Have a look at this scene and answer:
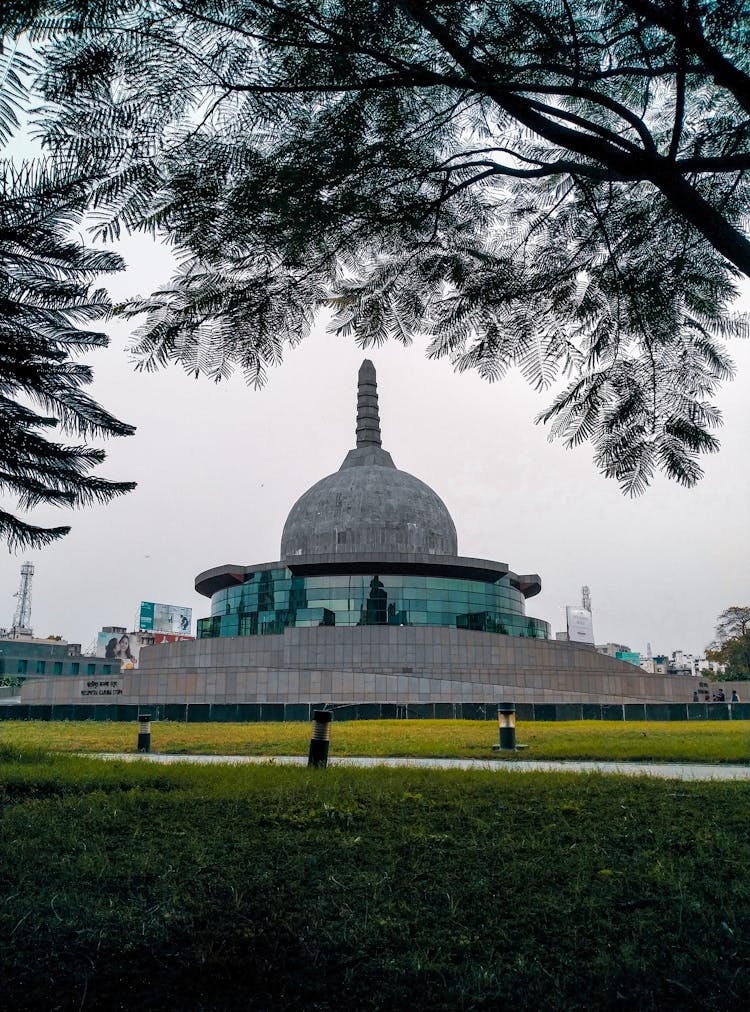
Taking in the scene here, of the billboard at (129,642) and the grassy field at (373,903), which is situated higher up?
the billboard at (129,642)

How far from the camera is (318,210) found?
19.6 ft

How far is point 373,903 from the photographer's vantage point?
5.25 meters

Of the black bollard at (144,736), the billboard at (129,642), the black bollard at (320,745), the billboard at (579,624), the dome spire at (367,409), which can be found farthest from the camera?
the billboard at (129,642)

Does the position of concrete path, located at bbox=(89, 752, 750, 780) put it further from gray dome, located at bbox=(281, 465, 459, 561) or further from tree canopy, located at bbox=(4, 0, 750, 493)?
gray dome, located at bbox=(281, 465, 459, 561)

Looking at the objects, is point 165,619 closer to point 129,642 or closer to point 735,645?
point 129,642

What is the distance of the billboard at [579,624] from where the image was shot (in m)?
87.3

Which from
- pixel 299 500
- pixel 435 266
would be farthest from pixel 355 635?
pixel 435 266

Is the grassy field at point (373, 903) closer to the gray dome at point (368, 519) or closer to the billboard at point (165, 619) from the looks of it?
the gray dome at point (368, 519)

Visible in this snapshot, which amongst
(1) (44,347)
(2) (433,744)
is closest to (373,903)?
(1) (44,347)

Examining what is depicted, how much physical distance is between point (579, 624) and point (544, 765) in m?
78.7

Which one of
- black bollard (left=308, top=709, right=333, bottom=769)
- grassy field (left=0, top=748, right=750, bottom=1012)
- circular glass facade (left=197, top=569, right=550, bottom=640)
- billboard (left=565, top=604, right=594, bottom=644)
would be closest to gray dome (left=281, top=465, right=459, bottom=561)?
circular glass facade (left=197, top=569, right=550, bottom=640)

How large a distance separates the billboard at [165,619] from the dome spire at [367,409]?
51.9 metres

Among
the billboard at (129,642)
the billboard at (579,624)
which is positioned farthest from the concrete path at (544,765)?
the billboard at (129,642)

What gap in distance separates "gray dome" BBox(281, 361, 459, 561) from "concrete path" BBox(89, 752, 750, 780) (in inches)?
1588
